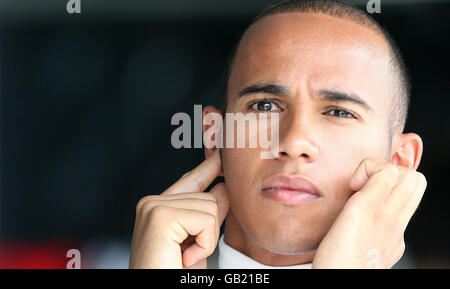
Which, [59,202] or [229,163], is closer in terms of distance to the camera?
[229,163]

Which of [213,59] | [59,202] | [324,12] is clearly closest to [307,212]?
[324,12]

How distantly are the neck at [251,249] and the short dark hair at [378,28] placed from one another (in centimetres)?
38

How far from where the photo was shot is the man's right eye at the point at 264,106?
4.62 ft

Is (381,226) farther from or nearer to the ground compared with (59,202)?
nearer to the ground

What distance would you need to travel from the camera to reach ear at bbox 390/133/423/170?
1.47 metres

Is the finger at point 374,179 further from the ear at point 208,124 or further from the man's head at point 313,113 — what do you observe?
the ear at point 208,124

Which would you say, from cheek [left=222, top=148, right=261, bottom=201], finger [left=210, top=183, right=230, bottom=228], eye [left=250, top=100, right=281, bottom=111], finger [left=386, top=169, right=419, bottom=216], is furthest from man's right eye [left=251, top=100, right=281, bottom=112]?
finger [left=386, top=169, right=419, bottom=216]

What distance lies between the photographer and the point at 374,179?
4.19 ft

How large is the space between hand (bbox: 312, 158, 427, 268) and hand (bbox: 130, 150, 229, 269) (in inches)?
10.5

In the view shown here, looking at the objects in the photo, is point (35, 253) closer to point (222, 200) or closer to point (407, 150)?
point (222, 200)

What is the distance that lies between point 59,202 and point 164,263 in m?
0.64

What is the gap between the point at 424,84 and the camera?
160cm

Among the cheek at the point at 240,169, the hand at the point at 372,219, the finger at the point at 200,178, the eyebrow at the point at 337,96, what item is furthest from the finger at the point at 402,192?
the finger at the point at 200,178
